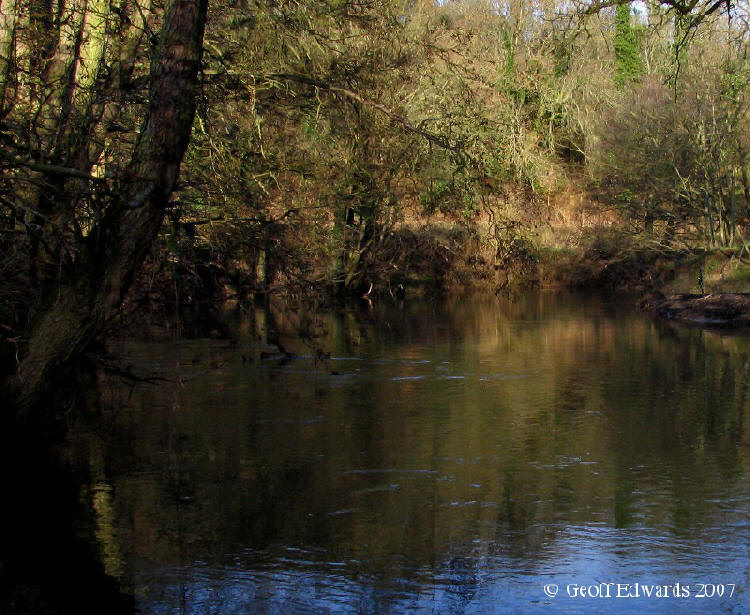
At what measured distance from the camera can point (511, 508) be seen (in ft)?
25.8

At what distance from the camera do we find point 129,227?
7.04 meters

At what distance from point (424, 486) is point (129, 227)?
3295 mm

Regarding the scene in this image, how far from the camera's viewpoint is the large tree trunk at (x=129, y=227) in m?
7.03

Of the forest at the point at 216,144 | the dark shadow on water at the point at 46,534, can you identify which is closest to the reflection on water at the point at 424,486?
the dark shadow on water at the point at 46,534

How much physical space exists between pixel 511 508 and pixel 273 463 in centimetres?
244

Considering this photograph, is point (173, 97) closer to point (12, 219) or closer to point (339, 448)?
point (12, 219)

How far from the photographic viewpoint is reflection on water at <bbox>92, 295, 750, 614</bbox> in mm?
6340

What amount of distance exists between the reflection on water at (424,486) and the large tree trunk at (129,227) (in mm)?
1381
